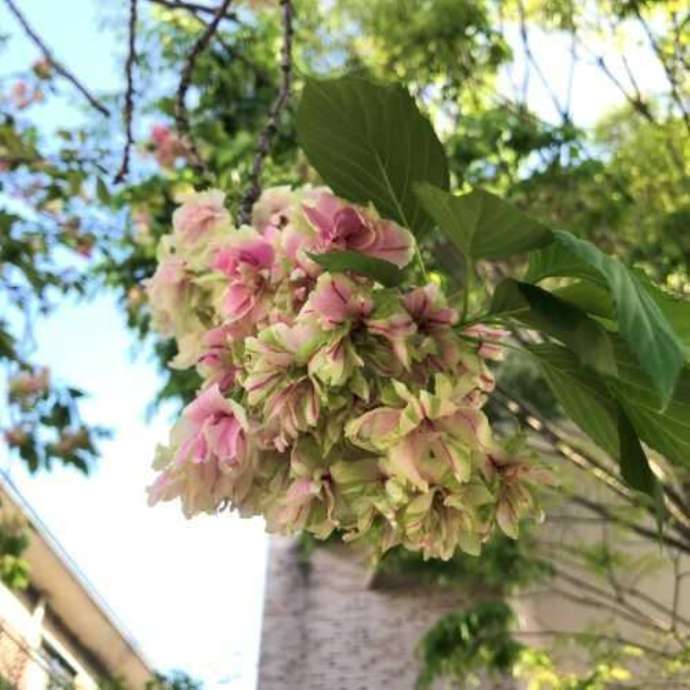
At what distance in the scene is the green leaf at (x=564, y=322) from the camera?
2.38 ft

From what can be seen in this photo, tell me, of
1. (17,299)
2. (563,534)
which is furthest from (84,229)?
(563,534)

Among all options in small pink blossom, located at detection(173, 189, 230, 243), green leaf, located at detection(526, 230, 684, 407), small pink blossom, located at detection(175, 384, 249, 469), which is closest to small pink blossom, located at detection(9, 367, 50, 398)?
small pink blossom, located at detection(173, 189, 230, 243)

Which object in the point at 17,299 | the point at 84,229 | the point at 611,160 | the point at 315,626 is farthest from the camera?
the point at 315,626

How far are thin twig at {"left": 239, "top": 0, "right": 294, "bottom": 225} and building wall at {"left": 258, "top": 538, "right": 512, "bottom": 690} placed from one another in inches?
121

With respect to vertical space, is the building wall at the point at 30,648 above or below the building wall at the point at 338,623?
below

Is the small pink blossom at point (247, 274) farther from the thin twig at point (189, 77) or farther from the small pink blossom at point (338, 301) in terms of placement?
the thin twig at point (189, 77)

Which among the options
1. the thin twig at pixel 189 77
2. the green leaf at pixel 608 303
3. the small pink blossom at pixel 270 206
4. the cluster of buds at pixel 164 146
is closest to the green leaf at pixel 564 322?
the green leaf at pixel 608 303

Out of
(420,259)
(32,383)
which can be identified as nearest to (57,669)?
(32,383)

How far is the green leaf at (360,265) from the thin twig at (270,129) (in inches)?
13.4

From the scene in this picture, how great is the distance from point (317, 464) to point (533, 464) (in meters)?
0.17

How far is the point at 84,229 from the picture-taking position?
348cm

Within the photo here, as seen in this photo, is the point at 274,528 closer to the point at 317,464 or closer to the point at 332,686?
the point at 317,464

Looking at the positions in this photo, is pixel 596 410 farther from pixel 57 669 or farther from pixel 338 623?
pixel 338 623

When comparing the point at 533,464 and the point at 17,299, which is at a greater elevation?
the point at 17,299
